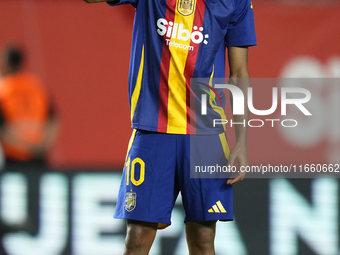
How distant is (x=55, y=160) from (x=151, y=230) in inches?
49.2

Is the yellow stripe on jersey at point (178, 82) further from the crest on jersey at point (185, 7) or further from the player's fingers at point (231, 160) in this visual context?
the player's fingers at point (231, 160)

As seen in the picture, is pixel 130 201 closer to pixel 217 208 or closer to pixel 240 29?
pixel 217 208

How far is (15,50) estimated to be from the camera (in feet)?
8.46

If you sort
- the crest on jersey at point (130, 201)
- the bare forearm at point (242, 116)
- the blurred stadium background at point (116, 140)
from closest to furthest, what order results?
the crest on jersey at point (130, 201) < the bare forearm at point (242, 116) < the blurred stadium background at point (116, 140)

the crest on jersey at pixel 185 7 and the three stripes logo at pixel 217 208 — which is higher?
the crest on jersey at pixel 185 7

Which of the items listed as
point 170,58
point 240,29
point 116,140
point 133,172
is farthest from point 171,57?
point 116,140

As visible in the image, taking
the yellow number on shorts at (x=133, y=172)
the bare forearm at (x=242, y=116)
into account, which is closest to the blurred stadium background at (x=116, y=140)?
the bare forearm at (x=242, y=116)

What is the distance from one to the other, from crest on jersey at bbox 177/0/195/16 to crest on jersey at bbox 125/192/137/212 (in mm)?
619

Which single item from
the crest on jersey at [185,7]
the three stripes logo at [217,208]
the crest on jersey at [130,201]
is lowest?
the three stripes logo at [217,208]

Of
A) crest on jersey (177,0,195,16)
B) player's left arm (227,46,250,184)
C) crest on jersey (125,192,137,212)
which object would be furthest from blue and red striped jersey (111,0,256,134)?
crest on jersey (125,192,137,212)

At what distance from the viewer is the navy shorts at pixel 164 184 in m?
1.45

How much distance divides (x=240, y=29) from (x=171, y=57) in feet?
0.94

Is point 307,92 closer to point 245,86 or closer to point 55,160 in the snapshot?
point 245,86

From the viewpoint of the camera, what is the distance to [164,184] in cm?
146
